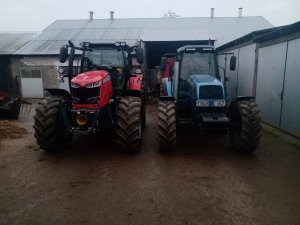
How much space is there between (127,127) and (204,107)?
1929 mm

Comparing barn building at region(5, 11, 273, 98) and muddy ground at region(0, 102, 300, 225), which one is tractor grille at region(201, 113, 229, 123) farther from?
barn building at region(5, 11, 273, 98)

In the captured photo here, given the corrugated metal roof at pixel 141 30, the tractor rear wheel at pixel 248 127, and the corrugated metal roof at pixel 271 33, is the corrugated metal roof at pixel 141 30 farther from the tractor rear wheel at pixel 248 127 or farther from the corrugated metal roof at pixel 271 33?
the tractor rear wheel at pixel 248 127

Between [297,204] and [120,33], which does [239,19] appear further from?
[297,204]

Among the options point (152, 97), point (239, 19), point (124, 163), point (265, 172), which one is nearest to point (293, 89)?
point (265, 172)

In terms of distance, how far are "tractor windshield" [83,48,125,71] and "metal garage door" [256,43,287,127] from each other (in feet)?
16.4

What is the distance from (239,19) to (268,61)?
50.2ft

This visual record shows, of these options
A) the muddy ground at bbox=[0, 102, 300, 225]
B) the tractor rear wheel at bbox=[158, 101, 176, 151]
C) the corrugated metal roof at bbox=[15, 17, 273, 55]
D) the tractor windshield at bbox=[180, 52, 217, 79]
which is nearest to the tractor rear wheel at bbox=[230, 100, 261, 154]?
the muddy ground at bbox=[0, 102, 300, 225]

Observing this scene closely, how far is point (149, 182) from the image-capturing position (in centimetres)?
502

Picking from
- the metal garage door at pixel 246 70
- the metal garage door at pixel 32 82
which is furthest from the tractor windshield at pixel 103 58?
the metal garage door at pixel 32 82

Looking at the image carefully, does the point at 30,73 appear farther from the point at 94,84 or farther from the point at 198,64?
the point at 94,84

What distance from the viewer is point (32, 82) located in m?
18.2

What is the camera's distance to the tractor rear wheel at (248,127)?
20.2ft

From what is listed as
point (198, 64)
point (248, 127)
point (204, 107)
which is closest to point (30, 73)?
point (198, 64)

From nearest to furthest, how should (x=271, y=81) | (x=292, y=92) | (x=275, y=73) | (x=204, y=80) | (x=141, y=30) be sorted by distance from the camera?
1. (x=204, y=80)
2. (x=292, y=92)
3. (x=275, y=73)
4. (x=271, y=81)
5. (x=141, y=30)
